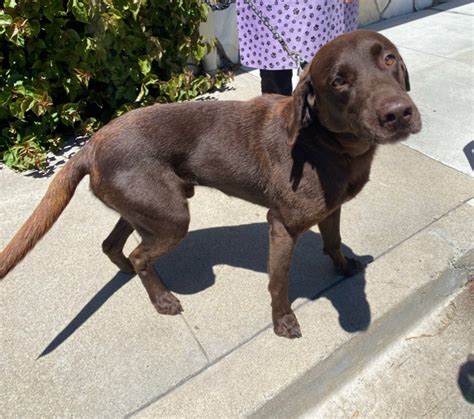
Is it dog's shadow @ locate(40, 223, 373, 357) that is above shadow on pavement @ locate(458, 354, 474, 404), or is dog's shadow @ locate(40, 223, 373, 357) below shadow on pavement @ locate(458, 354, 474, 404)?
above

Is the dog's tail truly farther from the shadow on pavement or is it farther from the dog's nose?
the shadow on pavement

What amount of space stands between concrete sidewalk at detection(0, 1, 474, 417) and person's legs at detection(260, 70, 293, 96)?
104 cm

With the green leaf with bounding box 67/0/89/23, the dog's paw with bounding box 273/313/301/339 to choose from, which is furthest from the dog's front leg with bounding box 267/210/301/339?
the green leaf with bounding box 67/0/89/23

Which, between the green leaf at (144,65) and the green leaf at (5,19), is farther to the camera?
the green leaf at (144,65)

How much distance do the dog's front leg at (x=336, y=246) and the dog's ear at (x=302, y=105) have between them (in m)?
0.70

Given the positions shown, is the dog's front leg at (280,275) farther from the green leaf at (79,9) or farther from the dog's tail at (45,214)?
the green leaf at (79,9)

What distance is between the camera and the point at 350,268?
274 cm

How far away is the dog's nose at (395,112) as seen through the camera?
5.43 ft

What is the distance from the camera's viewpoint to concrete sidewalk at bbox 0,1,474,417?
218 centimetres

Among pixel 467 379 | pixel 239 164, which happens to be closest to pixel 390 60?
pixel 239 164

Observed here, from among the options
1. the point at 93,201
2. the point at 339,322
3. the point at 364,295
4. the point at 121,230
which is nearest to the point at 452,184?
the point at 364,295

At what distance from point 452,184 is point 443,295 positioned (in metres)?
1.04

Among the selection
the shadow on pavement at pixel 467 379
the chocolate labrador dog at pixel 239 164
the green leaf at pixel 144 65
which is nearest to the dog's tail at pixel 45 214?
the chocolate labrador dog at pixel 239 164

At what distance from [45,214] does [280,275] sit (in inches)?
48.8
